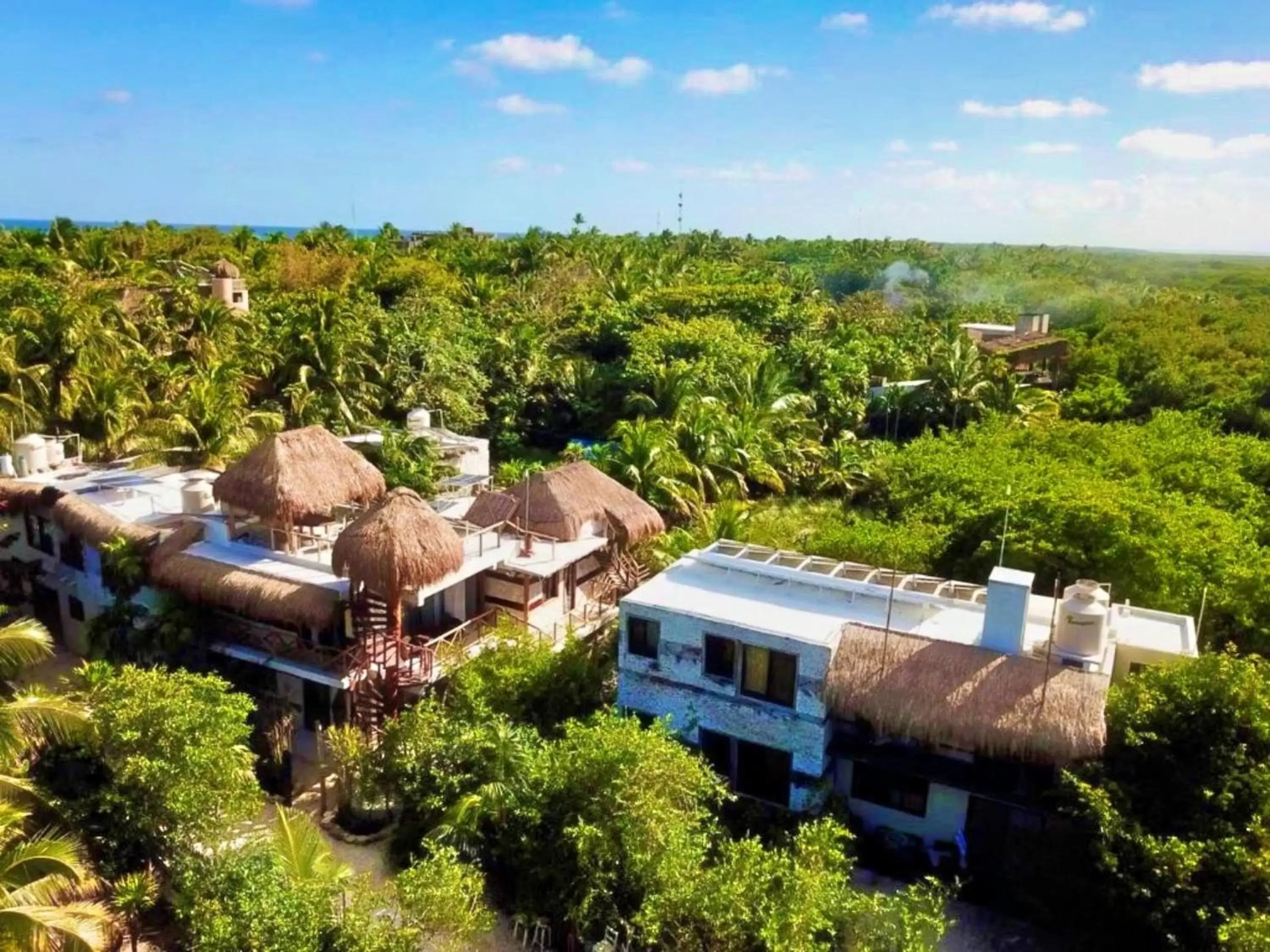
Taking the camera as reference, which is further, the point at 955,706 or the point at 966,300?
the point at 966,300

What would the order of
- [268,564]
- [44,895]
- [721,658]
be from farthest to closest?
1. [268,564]
2. [721,658]
3. [44,895]

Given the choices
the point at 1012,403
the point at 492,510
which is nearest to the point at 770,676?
the point at 492,510

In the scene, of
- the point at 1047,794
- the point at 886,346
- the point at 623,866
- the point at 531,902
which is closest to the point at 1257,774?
the point at 1047,794

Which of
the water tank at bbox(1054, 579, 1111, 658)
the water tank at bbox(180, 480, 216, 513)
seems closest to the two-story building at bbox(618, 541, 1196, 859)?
the water tank at bbox(1054, 579, 1111, 658)

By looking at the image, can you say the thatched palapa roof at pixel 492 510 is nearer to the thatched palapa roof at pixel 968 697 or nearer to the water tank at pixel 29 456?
the thatched palapa roof at pixel 968 697

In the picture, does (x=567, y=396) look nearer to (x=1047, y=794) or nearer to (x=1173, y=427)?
(x=1173, y=427)

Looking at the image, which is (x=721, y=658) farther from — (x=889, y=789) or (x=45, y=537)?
(x=45, y=537)

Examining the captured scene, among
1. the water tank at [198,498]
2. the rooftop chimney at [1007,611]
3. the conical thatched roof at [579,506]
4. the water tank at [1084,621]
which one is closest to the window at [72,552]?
the water tank at [198,498]
